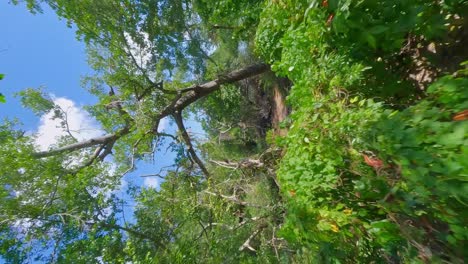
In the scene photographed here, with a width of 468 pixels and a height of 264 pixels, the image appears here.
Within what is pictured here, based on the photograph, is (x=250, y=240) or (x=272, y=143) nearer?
(x=272, y=143)

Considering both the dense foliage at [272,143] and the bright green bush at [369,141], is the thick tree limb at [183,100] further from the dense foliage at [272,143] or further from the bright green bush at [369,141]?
→ the bright green bush at [369,141]

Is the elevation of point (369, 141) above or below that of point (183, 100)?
below

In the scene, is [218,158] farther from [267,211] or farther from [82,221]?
[82,221]

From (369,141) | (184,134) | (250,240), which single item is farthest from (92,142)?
(369,141)

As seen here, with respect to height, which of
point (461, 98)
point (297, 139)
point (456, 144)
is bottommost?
point (456, 144)

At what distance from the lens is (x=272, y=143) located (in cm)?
694

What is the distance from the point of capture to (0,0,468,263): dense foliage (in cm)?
253

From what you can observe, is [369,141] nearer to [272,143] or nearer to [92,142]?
[272,143]

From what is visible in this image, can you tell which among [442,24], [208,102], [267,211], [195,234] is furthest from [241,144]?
[442,24]

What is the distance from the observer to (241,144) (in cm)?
1335

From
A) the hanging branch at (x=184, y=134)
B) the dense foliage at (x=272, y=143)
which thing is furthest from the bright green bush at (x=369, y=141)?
the hanging branch at (x=184, y=134)

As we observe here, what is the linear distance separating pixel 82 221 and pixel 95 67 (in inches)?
199

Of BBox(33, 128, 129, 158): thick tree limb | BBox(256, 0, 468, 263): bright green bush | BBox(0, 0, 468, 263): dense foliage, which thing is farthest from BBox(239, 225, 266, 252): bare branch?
BBox(33, 128, 129, 158): thick tree limb

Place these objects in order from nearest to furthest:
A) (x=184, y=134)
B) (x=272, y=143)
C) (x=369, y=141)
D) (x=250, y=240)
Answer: (x=369, y=141) < (x=272, y=143) < (x=250, y=240) < (x=184, y=134)
